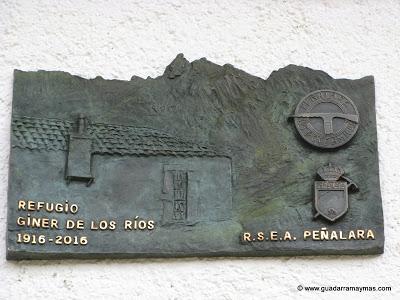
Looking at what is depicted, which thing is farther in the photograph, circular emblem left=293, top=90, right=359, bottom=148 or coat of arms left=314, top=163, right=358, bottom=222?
circular emblem left=293, top=90, right=359, bottom=148

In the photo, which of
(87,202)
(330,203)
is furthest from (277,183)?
(87,202)

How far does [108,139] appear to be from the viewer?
14.7ft

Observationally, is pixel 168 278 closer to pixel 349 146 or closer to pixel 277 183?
pixel 277 183

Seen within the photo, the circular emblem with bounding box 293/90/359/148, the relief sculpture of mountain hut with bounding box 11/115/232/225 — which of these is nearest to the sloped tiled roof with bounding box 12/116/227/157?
the relief sculpture of mountain hut with bounding box 11/115/232/225

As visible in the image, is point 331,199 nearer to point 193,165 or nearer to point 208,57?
point 193,165

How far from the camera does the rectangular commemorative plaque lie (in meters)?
4.34

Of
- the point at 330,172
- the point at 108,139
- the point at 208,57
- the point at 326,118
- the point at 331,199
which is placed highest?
the point at 208,57

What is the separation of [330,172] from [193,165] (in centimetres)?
72

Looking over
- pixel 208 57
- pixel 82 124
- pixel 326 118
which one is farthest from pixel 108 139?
pixel 326 118

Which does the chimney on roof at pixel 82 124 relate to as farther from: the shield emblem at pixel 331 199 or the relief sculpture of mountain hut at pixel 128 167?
the shield emblem at pixel 331 199

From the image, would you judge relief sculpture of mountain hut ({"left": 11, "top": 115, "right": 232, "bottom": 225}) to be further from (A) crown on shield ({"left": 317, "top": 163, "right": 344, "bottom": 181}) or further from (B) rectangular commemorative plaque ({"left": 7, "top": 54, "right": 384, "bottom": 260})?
(A) crown on shield ({"left": 317, "top": 163, "right": 344, "bottom": 181})

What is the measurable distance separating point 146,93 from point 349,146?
113 cm

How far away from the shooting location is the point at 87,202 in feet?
14.3

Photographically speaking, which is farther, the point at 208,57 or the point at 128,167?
the point at 208,57
